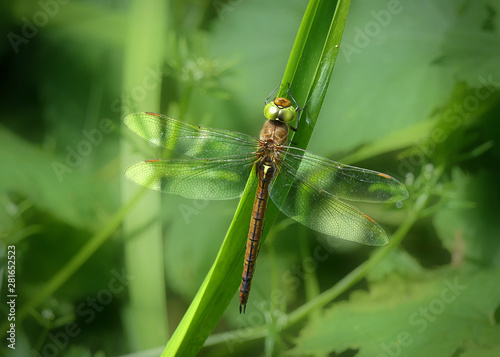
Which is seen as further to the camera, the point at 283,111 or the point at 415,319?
the point at 415,319

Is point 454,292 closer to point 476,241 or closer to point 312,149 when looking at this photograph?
point 476,241

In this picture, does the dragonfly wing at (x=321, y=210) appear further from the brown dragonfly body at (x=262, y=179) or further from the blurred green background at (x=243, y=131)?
the blurred green background at (x=243, y=131)

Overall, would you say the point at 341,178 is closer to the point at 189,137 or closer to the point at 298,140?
the point at 298,140

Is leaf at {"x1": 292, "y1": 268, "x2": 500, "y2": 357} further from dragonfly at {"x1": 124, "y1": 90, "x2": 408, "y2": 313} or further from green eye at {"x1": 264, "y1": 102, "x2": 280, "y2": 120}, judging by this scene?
green eye at {"x1": 264, "y1": 102, "x2": 280, "y2": 120}

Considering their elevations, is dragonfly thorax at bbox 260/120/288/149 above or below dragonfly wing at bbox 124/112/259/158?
below

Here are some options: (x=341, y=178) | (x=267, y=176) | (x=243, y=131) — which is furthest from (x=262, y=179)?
(x=243, y=131)

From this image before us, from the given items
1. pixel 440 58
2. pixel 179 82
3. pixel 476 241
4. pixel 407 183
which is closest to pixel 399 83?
pixel 440 58

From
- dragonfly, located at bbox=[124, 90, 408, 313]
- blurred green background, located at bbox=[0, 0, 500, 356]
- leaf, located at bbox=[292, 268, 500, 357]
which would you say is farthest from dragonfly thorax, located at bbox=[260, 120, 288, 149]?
leaf, located at bbox=[292, 268, 500, 357]
